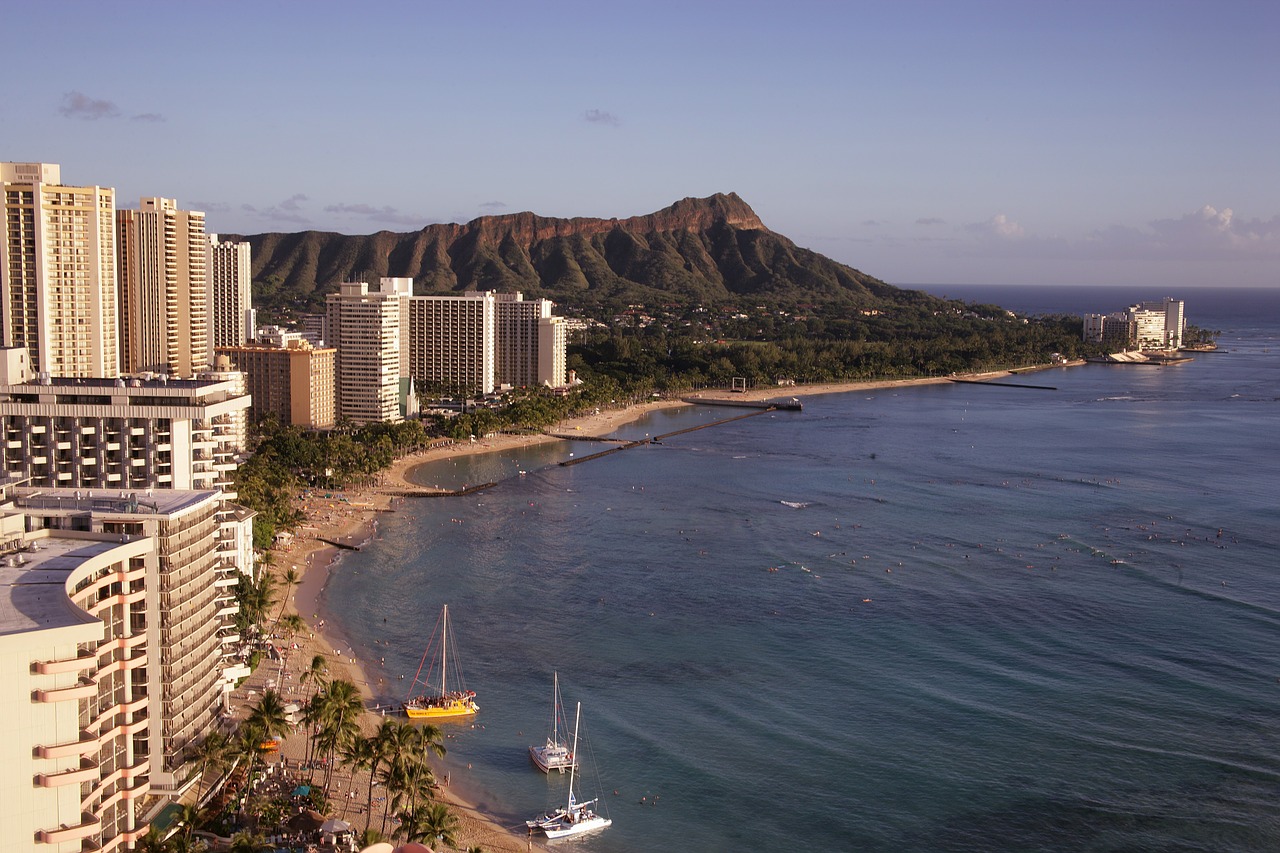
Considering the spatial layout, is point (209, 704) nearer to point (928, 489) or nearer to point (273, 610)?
point (273, 610)

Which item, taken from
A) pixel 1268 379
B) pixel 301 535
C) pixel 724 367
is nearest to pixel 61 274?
pixel 301 535

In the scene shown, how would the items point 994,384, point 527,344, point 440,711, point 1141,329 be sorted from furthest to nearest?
point 1141,329
point 994,384
point 527,344
point 440,711

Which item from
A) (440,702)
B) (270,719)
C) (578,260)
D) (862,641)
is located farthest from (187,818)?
(578,260)

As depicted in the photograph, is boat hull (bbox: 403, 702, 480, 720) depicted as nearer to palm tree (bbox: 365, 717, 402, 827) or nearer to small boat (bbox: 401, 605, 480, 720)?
small boat (bbox: 401, 605, 480, 720)

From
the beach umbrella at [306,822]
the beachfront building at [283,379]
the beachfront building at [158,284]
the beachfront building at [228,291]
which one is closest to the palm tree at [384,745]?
the beach umbrella at [306,822]

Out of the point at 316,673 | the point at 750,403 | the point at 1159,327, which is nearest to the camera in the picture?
the point at 316,673

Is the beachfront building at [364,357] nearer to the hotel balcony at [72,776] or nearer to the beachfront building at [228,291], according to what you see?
the beachfront building at [228,291]

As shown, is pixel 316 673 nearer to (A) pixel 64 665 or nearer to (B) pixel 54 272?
(A) pixel 64 665

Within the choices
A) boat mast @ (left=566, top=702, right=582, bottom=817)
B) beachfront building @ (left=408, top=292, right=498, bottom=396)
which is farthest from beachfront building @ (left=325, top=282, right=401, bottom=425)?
boat mast @ (left=566, top=702, right=582, bottom=817)
